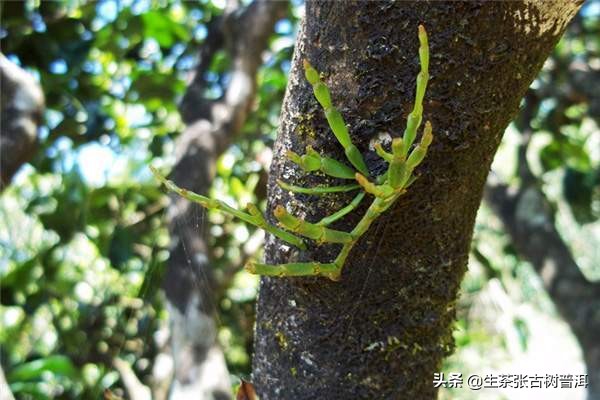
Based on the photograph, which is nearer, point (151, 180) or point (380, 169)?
point (380, 169)

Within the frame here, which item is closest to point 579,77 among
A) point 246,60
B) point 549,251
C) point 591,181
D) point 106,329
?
point 591,181

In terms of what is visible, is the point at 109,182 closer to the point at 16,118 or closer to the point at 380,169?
the point at 16,118

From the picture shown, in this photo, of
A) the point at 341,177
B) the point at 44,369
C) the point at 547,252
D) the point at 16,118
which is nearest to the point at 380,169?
the point at 341,177

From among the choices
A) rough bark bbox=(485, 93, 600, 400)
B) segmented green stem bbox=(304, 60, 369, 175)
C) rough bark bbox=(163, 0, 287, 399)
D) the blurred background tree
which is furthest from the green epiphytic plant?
rough bark bbox=(485, 93, 600, 400)

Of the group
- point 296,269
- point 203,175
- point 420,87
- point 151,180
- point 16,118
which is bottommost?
point 151,180

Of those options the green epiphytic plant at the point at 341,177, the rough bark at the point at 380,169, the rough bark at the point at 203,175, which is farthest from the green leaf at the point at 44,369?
the green epiphytic plant at the point at 341,177

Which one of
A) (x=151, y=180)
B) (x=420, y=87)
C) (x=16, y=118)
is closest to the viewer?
(x=420, y=87)

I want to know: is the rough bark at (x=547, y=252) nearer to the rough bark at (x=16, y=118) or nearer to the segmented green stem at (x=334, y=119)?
the rough bark at (x=16, y=118)
